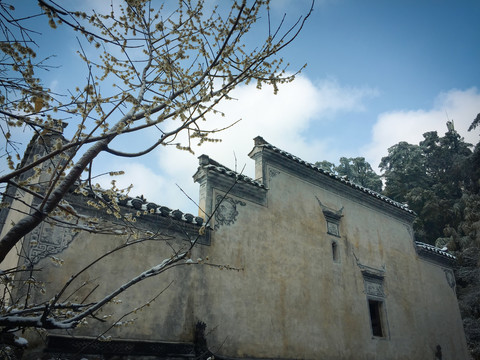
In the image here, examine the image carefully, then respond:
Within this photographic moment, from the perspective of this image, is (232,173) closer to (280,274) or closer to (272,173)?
(272,173)

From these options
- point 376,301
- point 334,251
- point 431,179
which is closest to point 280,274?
point 334,251

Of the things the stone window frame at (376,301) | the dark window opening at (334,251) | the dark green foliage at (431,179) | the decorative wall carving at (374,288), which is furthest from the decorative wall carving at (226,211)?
the dark green foliage at (431,179)

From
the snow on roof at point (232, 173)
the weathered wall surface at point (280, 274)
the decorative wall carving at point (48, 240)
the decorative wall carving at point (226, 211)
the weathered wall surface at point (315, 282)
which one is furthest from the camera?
the snow on roof at point (232, 173)

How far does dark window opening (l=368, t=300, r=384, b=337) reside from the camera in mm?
10167

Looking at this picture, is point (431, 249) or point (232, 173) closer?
point (232, 173)

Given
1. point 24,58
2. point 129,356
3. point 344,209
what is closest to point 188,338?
point 129,356

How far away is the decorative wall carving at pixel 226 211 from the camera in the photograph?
770cm

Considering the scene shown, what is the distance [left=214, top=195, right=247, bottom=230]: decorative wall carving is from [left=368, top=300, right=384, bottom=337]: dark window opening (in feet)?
17.7

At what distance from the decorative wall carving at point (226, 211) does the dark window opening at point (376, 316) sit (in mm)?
5408

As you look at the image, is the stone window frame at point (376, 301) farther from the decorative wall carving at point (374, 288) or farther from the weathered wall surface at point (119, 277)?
the weathered wall surface at point (119, 277)

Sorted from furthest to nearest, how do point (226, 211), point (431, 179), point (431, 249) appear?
1. point (431, 179)
2. point (431, 249)
3. point (226, 211)

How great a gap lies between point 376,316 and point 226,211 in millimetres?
6071

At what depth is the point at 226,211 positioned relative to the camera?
7910 mm

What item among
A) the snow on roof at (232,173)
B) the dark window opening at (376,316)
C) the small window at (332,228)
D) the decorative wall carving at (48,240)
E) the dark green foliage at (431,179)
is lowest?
the dark window opening at (376,316)
